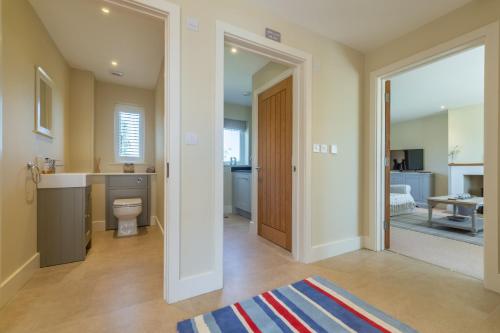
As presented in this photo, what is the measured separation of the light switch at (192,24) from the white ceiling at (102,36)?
304 mm

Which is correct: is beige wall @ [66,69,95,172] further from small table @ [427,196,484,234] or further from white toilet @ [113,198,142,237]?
small table @ [427,196,484,234]

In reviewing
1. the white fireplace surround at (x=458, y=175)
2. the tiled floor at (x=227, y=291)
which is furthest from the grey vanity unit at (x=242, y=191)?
the white fireplace surround at (x=458, y=175)

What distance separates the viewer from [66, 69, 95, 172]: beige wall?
3520 mm

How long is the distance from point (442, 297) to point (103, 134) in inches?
196

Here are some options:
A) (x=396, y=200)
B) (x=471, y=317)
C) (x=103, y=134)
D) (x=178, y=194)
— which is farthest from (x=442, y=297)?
(x=103, y=134)

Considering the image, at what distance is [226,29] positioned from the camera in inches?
75.5

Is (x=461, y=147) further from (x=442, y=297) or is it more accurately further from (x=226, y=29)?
(x=226, y=29)

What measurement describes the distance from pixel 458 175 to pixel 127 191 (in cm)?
754

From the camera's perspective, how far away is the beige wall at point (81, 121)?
352 centimetres

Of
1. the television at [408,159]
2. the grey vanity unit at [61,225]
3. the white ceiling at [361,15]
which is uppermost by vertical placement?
the white ceiling at [361,15]

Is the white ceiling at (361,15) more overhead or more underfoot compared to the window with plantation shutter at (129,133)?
more overhead

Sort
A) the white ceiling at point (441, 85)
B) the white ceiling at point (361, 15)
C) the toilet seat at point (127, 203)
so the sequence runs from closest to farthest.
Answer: the white ceiling at point (361, 15) < the toilet seat at point (127, 203) < the white ceiling at point (441, 85)

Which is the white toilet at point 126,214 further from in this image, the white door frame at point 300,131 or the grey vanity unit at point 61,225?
the white door frame at point 300,131

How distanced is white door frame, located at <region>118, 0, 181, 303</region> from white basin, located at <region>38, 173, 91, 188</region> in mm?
1353
